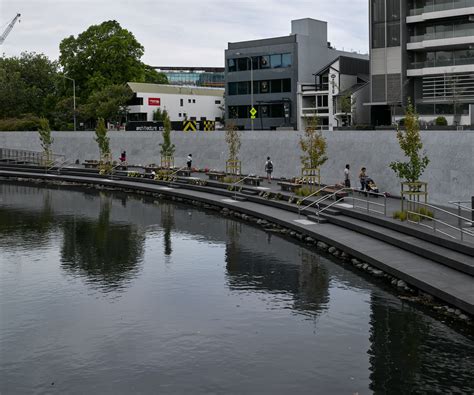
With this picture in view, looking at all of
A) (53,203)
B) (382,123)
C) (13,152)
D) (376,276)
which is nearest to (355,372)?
(376,276)

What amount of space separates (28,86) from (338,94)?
48.4 m

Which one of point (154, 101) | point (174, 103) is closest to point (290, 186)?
point (154, 101)

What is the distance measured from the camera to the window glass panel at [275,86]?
8662 centimetres

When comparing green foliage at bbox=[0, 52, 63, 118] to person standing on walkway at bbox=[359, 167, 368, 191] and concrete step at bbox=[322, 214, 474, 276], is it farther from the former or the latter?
concrete step at bbox=[322, 214, 474, 276]

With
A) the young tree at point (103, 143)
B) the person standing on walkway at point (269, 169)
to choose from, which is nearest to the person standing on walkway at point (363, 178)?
the person standing on walkway at point (269, 169)

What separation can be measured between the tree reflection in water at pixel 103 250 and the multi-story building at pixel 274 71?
54063mm

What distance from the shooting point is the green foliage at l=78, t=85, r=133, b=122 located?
8069 centimetres

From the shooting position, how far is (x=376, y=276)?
65.8ft

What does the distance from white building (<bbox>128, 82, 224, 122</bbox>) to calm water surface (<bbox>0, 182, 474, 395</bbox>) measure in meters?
64.8

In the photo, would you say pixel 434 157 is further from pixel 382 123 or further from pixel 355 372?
pixel 382 123

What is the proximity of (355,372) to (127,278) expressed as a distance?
10.1 meters

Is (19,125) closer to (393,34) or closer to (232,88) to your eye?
(232,88)

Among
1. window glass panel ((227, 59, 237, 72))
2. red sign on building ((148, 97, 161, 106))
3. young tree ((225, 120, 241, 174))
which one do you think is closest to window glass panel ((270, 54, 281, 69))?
window glass panel ((227, 59, 237, 72))

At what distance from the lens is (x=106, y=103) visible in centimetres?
8025
